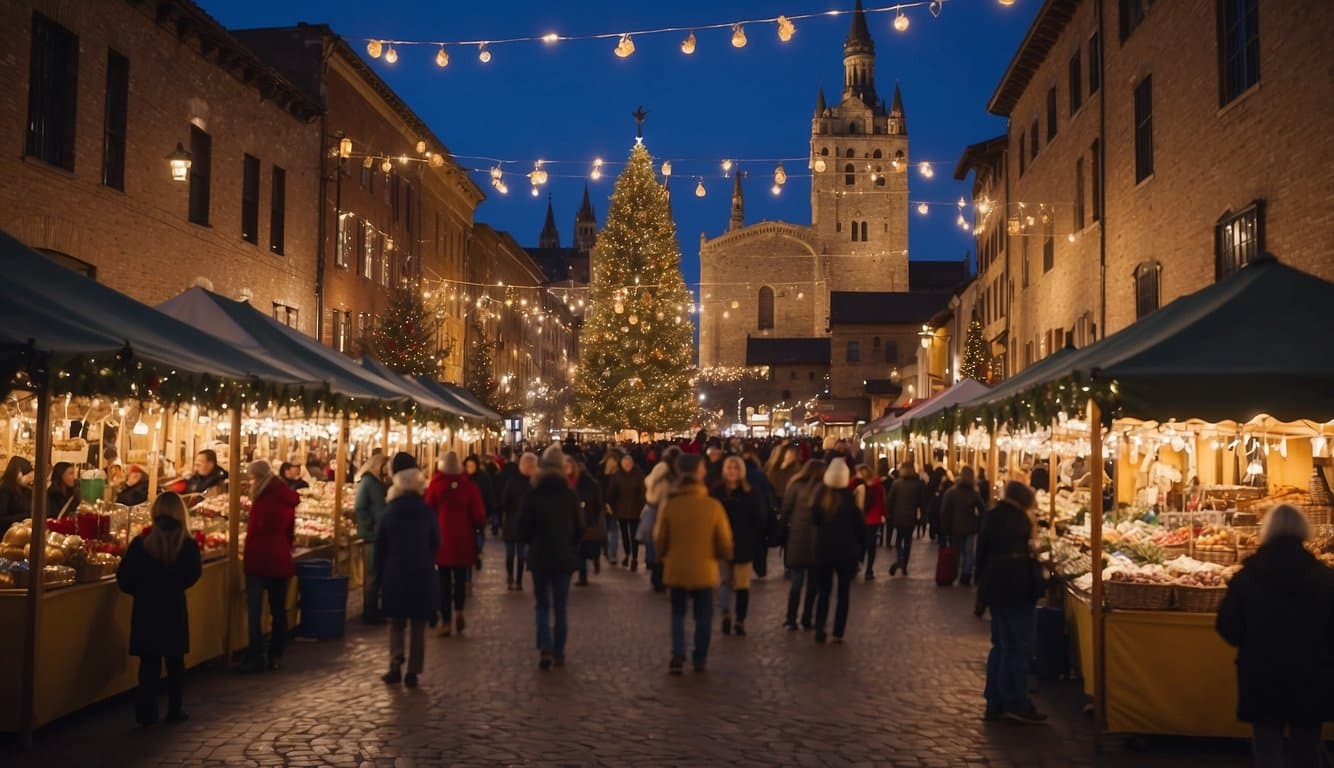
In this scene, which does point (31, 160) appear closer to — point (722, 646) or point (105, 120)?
point (105, 120)

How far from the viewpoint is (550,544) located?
11203mm

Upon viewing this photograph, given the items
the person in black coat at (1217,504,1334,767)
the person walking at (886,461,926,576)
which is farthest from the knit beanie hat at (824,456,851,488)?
the person walking at (886,461,926,576)

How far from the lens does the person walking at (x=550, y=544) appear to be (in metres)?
11.2

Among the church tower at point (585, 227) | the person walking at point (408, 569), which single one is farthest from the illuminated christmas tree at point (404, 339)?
the church tower at point (585, 227)

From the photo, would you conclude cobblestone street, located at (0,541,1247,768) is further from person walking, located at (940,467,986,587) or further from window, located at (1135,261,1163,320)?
window, located at (1135,261,1163,320)

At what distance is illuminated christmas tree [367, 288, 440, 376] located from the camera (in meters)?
33.4

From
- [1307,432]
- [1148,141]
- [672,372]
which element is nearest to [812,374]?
[672,372]

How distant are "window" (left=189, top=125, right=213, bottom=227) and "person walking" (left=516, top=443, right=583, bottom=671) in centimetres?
1565

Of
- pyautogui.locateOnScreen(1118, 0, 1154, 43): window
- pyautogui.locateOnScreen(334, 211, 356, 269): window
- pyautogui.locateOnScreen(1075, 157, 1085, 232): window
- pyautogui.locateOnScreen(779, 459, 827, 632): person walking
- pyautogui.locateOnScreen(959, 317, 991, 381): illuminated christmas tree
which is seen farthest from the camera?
Result: pyautogui.locateOnScreen(959, 317, 991, 381): illuminated christmas tree

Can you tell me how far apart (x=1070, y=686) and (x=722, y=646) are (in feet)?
10.7

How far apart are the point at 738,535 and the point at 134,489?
24.5ft

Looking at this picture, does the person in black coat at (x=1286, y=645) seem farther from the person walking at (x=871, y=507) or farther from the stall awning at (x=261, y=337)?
the person walking at (x=871, y=507)

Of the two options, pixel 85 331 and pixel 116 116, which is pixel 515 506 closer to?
pixel 85 331

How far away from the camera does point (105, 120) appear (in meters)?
20.8
